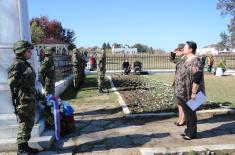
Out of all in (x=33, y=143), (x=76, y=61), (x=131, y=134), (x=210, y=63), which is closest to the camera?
(x=33, y=143)

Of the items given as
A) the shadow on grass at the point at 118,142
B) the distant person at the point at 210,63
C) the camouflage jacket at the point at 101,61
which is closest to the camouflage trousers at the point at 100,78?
the camouflage jacket at the point at 101,61

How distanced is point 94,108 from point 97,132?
3157mm

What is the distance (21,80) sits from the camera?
5793 millimetres

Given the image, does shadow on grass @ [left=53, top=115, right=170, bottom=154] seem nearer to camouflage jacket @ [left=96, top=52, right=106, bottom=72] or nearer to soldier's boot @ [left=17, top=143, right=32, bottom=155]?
soldier's boot @ [left=17, top=143, right=32, bottom=155]

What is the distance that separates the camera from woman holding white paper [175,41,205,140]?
670cm

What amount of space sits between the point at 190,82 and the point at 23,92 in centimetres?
311

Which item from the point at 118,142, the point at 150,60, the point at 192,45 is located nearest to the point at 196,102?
the point at 192,45

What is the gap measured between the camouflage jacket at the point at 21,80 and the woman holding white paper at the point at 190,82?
2877mm

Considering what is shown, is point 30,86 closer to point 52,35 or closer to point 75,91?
point 75,91

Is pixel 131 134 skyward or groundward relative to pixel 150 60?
groundward

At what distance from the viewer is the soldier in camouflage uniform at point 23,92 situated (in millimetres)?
5793

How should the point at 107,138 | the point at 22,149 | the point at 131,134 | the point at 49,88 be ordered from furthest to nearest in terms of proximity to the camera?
1. the point at 49,88
2. the point at 131,134
3. the point at 107,138
4. the point at 22,149

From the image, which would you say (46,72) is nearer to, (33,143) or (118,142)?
(33,143)

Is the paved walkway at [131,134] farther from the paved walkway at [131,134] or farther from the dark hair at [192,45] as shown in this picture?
the dark hair at [192,45]
